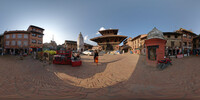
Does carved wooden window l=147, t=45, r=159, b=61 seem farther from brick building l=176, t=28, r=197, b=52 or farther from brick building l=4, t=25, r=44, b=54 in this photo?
brick building l=4, t=25, r=44, b=54

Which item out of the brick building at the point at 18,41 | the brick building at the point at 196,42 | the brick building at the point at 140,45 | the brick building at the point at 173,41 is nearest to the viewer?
the brick building at the point at 173,41

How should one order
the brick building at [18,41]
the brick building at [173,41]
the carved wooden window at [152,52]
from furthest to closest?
the brick building at [18,41]
the brick building at [173,41]
the carved wooden window at [152,52]

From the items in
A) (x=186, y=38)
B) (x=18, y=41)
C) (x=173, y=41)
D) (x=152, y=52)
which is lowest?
(x=152, y=52)

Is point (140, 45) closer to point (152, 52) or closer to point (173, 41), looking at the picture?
point (173, 41)

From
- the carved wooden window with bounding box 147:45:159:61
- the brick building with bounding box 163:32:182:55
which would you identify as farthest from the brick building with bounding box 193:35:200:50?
the carved wooden window with bounding box 147:45:159:61

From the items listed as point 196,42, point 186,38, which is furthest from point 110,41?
point 196,42

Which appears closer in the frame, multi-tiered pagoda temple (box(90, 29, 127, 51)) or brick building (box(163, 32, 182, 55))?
brick building (box(163, 32, 182, 55))

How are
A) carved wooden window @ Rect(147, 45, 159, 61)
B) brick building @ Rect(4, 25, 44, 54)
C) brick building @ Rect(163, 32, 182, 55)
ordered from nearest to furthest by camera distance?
carved wooden window @ Rect(147, 45, 159, 61) → brick building @ Rect(163, 32, 182, 55) → brick building @ Rect(4, 25, 44, 54)

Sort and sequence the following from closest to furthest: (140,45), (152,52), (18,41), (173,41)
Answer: (152,52) < (173,41) < (18,41) < (140,45)

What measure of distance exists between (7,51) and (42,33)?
1131cm

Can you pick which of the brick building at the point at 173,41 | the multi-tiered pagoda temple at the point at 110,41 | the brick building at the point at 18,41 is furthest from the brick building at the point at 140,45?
the brick building at the point at 18,41

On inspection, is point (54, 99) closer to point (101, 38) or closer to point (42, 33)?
point (101, 38)

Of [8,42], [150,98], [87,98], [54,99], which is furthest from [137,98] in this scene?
[8,42]

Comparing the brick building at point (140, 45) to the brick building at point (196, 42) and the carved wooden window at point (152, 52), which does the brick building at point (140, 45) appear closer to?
the brick building at point (196, 42)
